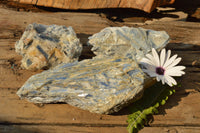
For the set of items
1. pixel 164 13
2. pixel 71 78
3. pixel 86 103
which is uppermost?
pixel 164 13

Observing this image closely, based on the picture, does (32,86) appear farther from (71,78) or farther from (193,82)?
(193,82)

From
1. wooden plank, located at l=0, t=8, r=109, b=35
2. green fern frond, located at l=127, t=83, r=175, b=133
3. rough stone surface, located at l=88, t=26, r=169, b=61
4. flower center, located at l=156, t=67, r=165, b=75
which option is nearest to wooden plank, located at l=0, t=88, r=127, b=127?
green fern frond, located at l=127, t=83, r=175, b=133

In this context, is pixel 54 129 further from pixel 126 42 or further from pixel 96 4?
pixel 96 4

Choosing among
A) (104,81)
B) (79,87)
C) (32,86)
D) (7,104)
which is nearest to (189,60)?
(104,81)

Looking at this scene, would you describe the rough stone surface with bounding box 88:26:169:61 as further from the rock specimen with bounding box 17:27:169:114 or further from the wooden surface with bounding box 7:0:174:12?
the wooden surface with bounding box 7:0:174:12

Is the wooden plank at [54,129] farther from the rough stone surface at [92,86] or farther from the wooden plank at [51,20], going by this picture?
the wooden plank at [51,20]

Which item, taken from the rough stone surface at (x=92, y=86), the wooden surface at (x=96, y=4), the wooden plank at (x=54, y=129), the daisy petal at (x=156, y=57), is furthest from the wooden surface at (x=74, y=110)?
the wooden surface at (x=96, y=4)
